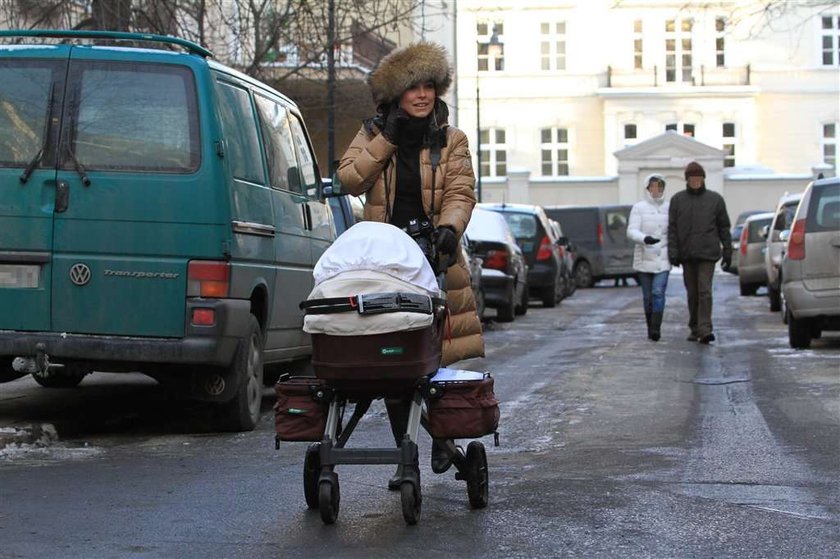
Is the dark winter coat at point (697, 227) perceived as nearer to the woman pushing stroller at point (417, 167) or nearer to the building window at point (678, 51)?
the woman pushing stroller at point (417, 167)

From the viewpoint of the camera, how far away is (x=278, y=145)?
34.9 feet

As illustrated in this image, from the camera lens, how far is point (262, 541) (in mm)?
6020

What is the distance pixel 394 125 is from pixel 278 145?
3.83m

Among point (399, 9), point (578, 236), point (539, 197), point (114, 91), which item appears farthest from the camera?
point (539, 197)

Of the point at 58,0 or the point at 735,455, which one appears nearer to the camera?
the point at 735,455

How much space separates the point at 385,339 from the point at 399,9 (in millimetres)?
18134

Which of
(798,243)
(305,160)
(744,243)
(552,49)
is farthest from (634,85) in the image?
(305,160)

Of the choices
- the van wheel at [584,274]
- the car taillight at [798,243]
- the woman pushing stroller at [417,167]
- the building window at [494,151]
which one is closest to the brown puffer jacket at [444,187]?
the woman pushing stroller at [417,167]

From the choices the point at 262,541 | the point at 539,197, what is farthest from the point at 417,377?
the point at 539,197

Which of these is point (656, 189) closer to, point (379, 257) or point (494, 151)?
point (379, 257)

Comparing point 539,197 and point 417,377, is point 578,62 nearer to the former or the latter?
point 539,197

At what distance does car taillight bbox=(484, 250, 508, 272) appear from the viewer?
22123 mm

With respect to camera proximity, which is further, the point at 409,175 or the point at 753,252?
the point at 753,252

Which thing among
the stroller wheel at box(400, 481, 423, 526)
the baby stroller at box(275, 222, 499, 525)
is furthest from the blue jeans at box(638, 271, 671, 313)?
the stroller wheel at box(400, 481, 423, 526)
